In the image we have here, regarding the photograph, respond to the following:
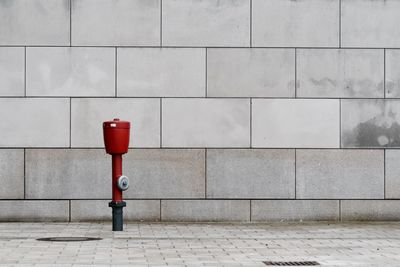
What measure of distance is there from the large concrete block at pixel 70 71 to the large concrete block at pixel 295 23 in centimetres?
230

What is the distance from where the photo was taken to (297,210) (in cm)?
1427

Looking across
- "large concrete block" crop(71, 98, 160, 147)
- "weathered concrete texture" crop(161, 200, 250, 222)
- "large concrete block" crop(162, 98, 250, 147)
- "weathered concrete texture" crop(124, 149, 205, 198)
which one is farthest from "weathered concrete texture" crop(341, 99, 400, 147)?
"large concrete block" crop(71, 98, 160, 147)

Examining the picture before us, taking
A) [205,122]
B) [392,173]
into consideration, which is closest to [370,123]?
[392,173]

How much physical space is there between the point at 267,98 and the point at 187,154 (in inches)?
58.1

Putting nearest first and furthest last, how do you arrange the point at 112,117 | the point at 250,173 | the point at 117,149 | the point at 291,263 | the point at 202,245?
1. the point at 291,263
2. the point at 202,245
3. the point at 117,149
4. the point at 112,117
5. the point at 250,173

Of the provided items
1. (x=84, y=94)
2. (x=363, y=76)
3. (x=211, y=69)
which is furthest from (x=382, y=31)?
(x=84, y=94)

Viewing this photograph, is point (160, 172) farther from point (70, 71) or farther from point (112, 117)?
point (70, 71)

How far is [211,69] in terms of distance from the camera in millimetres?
14242

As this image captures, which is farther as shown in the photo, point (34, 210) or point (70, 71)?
point (70, 71)

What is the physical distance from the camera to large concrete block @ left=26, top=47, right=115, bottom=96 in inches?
555

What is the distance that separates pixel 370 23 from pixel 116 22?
3862 mm

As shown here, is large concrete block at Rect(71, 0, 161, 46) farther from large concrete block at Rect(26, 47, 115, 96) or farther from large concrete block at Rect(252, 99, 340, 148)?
large concrete block at Rect(252, 99, 340, 148)

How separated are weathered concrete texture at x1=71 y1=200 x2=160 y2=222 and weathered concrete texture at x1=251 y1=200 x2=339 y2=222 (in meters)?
1.52

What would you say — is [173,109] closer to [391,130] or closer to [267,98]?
[267,98]
